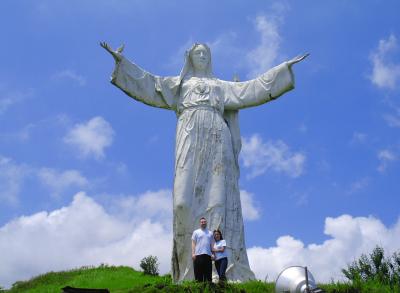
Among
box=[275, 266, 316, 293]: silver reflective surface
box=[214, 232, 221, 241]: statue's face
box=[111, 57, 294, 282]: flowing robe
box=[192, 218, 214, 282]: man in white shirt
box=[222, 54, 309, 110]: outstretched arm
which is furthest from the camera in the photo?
box=[222, 54, 309, 110]: outstretched arm

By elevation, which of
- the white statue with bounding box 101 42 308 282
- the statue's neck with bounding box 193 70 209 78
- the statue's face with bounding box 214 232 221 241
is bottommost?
the statue's face with bounding box 214 232 221 241

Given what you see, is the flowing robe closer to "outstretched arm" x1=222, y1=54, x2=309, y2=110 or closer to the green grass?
"outstretched arm" x1=222, y1=54, x2=309, y2=110

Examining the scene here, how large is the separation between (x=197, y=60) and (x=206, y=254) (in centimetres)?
639

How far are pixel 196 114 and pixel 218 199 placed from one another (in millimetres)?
2276

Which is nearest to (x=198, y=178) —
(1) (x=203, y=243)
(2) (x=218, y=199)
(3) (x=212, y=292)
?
(2) (x=218, y=199)

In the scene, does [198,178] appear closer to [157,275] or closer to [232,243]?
[232,243]

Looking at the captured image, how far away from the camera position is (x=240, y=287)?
11406 millimetres

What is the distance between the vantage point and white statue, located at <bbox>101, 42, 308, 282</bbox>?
14.6m

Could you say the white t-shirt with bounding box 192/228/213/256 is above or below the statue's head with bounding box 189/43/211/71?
below

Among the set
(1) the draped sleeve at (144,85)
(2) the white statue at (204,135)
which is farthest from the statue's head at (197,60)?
(1) the draped sleeve at (144,85)

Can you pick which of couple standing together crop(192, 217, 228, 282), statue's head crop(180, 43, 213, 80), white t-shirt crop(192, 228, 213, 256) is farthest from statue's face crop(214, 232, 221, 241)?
statue's head crop(180, 43, 213, 80)

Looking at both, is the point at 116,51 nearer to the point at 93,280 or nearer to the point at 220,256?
the point at 220,256

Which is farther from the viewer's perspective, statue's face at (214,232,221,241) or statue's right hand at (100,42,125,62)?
statue's right hand at (100,42,125,62)

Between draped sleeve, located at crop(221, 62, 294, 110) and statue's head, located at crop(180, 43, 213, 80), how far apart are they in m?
0.67
